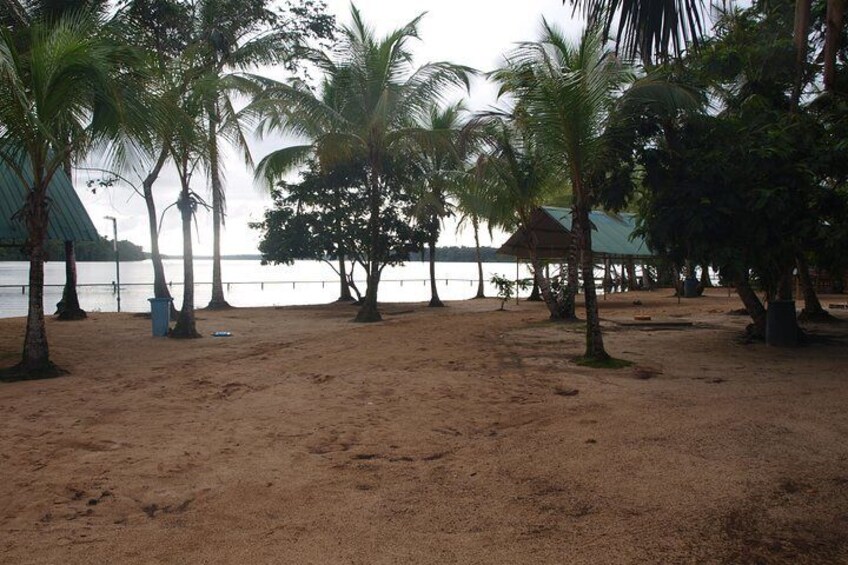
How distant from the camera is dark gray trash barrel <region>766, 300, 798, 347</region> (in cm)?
1048

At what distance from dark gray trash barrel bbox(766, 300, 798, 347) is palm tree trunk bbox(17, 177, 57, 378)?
11.2 m

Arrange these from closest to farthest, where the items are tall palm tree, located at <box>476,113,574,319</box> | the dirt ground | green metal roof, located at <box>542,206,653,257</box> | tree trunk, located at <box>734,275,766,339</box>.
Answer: the dirt ground, tree trunk, located at <box>734,275,766,339</box>, tall palm tree, located at <box>476,113,574,319</box>, green metal roof, located at <box>542,206,653,257</box>

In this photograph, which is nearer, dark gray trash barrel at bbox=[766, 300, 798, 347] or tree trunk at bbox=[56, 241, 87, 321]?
dark gray trash barrel at bbox=[766, 300, 798, 347]

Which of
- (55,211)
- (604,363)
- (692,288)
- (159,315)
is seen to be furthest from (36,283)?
(692,288)

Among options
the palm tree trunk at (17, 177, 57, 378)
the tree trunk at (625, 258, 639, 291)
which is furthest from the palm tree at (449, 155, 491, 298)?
the tree trunk at (625, 258, 639, 291)

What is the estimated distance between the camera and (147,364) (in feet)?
31.2

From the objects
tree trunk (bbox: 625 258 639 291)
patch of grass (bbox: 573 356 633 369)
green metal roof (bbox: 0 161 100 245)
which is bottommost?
patch of grass (bbox: 573 356 633 369)

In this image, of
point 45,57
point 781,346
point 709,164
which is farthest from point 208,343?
point 781,346

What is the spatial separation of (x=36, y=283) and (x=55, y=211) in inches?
288

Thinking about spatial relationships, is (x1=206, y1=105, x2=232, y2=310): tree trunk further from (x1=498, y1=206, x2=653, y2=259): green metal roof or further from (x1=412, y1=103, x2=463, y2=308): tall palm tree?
(x1=498, y1=206, x2=653, y2=259): green metal roof

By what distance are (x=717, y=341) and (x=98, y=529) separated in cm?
1074

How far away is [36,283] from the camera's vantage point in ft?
27.6

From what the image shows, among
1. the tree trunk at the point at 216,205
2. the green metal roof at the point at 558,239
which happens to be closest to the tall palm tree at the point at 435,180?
the green metal roof at the point at 558,239

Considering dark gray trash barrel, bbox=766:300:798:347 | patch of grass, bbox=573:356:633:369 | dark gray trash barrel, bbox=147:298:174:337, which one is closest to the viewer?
patch of grass, bbox=573:356:633:369
